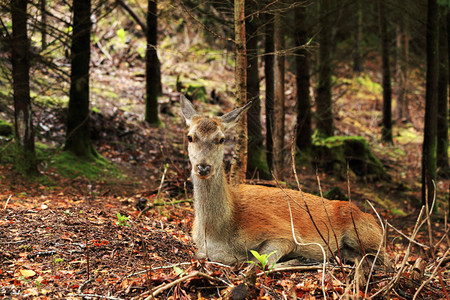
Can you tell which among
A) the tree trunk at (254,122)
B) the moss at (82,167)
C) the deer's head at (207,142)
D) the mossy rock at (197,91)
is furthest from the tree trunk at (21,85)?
the mossy rock at (197,91)

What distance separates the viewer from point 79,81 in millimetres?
10898

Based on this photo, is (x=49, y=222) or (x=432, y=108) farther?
(x=432, y=108)

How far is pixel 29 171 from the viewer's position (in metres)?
9.48

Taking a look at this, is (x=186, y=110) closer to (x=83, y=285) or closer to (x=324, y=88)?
(x=83, y=285)

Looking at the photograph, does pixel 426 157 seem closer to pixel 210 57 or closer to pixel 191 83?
pixel 191 83

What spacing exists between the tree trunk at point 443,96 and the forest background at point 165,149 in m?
0.07

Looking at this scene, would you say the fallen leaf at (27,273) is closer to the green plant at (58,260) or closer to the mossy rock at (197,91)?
the green plant at (58,260)

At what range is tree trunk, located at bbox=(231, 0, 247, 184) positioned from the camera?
6953 mm

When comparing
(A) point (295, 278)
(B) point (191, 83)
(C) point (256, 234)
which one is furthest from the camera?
(B) point (191, 83)

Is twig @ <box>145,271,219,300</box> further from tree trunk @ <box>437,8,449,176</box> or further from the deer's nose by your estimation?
tree trunk @ <box>437,8,449,176</box>

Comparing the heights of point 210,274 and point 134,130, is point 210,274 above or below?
below

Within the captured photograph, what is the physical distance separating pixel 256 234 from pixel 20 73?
6673 mm

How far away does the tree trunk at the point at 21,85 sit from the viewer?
29.1 ft

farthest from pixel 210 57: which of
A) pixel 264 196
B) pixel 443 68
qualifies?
pixel 264 196
